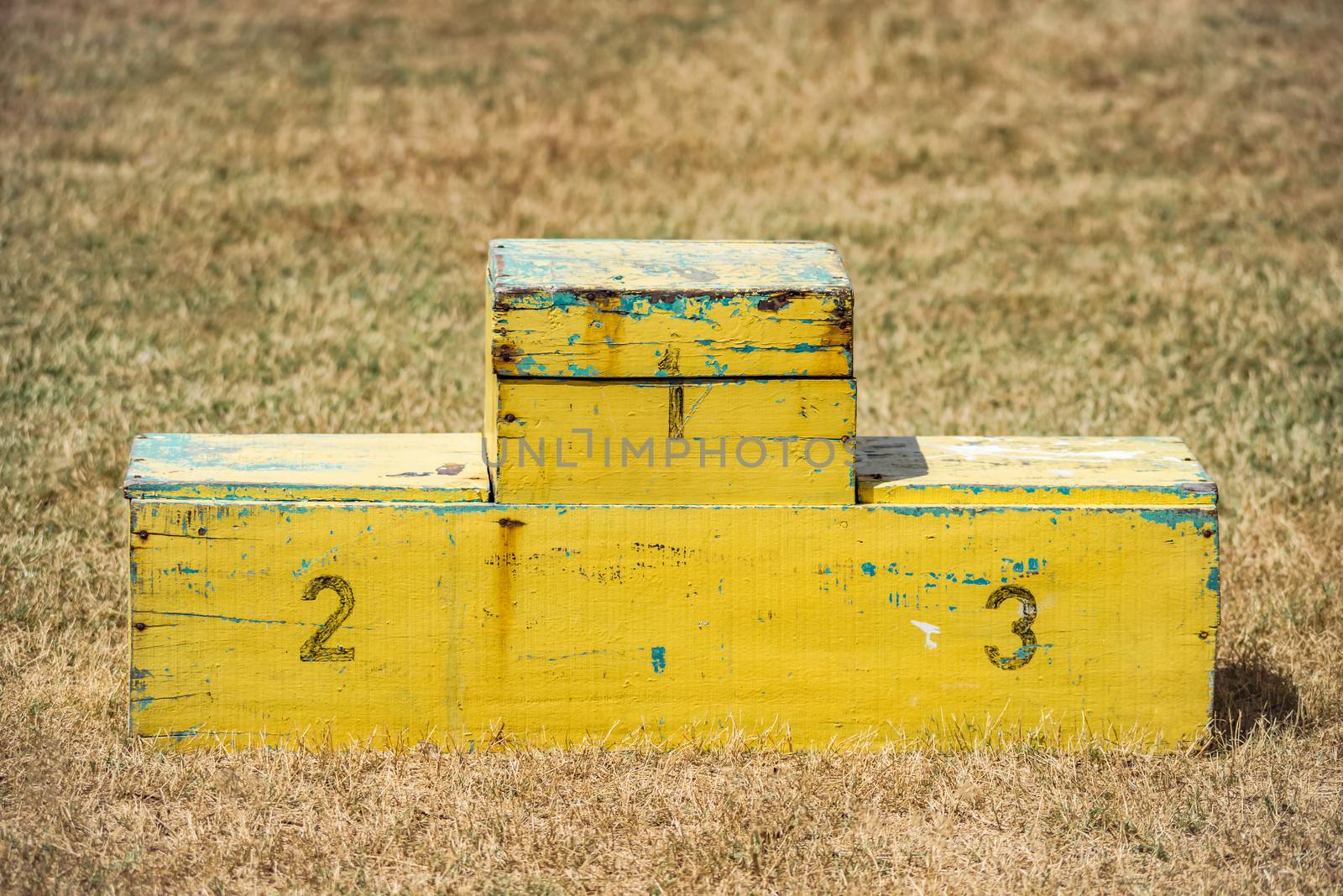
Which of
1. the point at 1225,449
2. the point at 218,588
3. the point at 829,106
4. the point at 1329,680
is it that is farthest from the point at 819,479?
the point at 829,106

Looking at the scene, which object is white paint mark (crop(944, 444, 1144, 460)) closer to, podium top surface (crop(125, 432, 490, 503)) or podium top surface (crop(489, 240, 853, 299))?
podium top surface (crop(489, 240, 853, 299))

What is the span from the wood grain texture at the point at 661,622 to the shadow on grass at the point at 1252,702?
30cm

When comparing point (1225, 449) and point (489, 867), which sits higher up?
point (1225, 449)

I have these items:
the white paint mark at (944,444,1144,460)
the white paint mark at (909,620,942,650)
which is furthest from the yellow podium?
the white paint mark at (944,444,1144,460)

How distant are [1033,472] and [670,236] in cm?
506

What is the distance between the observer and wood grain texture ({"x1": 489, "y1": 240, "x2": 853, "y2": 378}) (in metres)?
3.52

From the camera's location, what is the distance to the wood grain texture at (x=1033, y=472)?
3.69m

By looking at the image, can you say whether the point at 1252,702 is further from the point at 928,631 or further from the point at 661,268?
the point at 661,268

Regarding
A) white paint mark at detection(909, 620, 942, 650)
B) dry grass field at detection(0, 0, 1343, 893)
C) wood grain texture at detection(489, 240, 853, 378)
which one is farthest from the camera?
white paint mark at detection(909, 620, 942, 650)

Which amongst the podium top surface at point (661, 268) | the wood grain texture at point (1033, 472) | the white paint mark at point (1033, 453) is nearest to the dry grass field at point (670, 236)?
the wood grain texture at point (1033, 472)

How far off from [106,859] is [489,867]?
0.83 meters

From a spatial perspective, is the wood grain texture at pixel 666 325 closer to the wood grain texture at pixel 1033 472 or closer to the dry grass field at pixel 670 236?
the wood grain texture at pixel 1033 472

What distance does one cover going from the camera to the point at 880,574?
366 centimetres

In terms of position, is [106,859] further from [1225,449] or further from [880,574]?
[1225,449]
